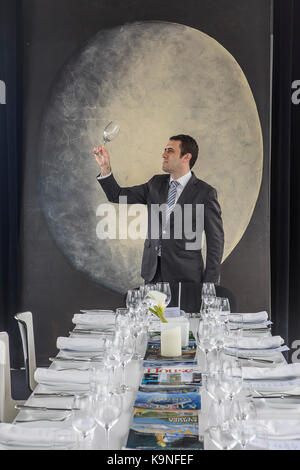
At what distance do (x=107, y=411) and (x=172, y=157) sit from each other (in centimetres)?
384

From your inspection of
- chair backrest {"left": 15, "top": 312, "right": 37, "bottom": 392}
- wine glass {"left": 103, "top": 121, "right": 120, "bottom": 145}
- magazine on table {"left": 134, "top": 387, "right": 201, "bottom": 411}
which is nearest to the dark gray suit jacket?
wine glass {"left": 103, "top": 121, "right": 120, "bottom": 145}

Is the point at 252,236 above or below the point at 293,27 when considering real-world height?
below

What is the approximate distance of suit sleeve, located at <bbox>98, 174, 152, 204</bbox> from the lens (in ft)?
17.4

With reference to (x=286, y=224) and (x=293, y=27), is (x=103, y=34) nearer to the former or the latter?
(x=293, y=27)

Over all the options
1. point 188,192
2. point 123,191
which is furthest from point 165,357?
point 123,191

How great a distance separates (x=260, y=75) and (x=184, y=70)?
689mm

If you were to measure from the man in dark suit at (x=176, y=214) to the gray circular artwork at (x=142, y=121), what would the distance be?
85mm

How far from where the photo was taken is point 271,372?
2.34 metres

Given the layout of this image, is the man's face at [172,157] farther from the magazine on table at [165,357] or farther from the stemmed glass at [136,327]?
the magazine on table at [165,357]

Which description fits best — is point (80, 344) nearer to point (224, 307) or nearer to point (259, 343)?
point (224, 307)

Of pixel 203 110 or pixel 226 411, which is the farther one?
pixel 203 110

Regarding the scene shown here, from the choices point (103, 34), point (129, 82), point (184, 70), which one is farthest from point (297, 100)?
point (103, 34)

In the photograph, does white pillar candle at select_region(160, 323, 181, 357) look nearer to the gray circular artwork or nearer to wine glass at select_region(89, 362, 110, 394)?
wine glass at select_region(89, 362, 110, 394)

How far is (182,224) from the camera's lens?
5172mm
